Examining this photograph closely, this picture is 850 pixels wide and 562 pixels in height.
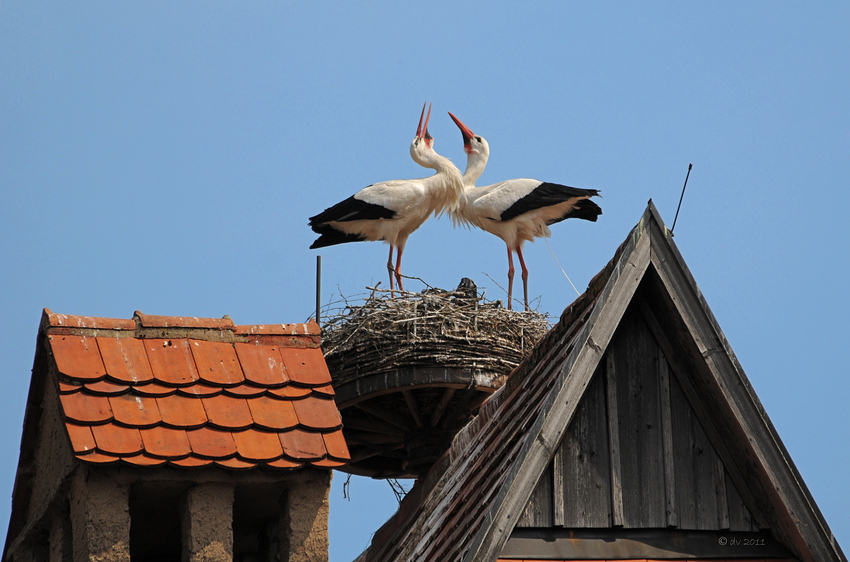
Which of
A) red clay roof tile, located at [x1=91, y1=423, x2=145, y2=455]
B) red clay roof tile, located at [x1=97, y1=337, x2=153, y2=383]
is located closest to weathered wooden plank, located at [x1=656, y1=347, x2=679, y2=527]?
red clay roof tile, located at [x1=91, y1=423, x2=145, y2=455]

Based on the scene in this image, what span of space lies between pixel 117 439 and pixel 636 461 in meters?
2.32

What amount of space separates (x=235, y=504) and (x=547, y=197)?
23.9 feet

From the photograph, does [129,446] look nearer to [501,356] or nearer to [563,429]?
[563,429]

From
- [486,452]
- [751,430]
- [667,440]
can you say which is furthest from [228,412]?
[751,430]

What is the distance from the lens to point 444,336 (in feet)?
34.9

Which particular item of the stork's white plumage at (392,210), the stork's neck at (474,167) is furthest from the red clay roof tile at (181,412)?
the stork's neck at (474,167)

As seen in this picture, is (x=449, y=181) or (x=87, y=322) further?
(x=449, y=181)

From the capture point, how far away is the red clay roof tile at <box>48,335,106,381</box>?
557 cm

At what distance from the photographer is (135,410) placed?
552 cm

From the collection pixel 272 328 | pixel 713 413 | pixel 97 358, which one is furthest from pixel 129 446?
pixel 713 413

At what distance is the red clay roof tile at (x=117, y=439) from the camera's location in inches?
207

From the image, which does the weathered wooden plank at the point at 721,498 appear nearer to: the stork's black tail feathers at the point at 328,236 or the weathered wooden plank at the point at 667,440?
the weathered wooden plank at the point at 667,440

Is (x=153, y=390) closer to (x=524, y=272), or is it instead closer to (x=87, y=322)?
(x=87, y=322)

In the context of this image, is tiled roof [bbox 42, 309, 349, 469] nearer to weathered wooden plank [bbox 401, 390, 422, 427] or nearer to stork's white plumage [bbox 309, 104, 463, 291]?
weathered wooden plank [bbox 401, 390, 422, 427]
